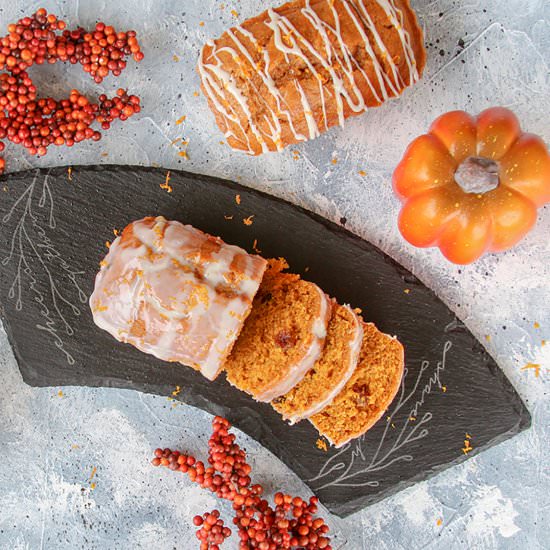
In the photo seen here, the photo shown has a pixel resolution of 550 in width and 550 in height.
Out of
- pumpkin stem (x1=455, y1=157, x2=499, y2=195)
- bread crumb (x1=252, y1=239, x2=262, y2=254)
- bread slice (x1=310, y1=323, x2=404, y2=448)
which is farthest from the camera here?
bread crumb (x1=252, y1=239, x2=262, y2=254)

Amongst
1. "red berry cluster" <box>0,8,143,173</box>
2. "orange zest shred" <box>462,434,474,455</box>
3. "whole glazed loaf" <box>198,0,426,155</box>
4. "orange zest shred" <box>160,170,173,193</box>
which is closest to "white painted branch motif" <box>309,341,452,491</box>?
"orange zest shred" <box>462,434,474,455</box>

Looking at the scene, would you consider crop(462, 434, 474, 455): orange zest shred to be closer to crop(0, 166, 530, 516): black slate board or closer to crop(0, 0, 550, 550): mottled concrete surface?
crop(0, 166, 530, 516): black slate board

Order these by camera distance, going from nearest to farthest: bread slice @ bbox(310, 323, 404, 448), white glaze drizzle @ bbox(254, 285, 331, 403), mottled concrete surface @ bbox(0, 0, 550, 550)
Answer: white glaze drizzle @ bbox(254, 285, 331, 403) < bread slice @ bbox(310, 323, 404, 448) < mottled concrete surface @ bbox(0, 0, 550, 550)

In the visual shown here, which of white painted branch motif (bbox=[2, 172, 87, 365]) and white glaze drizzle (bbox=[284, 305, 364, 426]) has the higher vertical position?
white painted branch motif (bbox=[2, 172, 87, 365])

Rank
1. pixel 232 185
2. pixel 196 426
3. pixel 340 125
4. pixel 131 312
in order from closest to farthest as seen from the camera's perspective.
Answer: pixel 131 312, pixel 340 125, pixel 232 185, pixel 196 426

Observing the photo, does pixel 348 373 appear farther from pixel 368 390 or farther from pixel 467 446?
pixel 467 446

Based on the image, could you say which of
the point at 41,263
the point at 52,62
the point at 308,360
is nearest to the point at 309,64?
the point at 308,360

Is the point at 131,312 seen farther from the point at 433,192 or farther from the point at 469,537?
the point at 469,537

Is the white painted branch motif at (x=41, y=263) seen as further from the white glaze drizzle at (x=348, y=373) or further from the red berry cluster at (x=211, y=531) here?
the white glaze drizzle at (x=348, y=373)

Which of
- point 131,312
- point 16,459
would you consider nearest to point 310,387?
point 131,312
